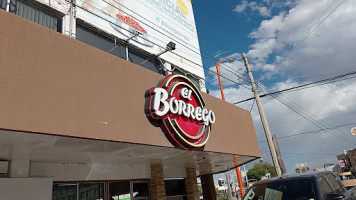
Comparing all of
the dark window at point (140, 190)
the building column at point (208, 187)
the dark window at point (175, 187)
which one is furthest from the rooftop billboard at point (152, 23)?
the building column at point (208, 187)

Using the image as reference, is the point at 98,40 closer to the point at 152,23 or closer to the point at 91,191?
the point at 152,23

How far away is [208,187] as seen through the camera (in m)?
15.7

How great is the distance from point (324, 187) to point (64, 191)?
7.11 meters

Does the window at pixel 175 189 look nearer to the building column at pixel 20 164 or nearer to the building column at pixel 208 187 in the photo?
the building column at pixel 208 187

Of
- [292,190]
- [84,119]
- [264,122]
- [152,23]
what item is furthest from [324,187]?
[152,23]

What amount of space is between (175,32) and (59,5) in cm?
664

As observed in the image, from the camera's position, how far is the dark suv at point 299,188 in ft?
16.6

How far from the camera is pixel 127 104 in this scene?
6.41 m

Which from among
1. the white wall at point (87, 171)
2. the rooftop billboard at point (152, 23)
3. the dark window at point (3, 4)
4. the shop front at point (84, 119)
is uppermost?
the rooftop billboard at point (152, 23)

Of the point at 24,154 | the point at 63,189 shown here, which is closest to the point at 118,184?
the point at 63,189

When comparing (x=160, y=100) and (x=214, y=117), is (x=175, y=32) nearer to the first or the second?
(x=214, y=117)

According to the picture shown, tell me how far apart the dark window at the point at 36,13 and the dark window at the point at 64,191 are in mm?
5141

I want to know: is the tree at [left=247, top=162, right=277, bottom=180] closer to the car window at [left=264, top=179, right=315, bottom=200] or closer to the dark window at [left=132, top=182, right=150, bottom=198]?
the dark window at [left=132, top=182, right=150, bottom=198]

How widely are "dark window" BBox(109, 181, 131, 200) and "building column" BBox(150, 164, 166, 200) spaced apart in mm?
1020
